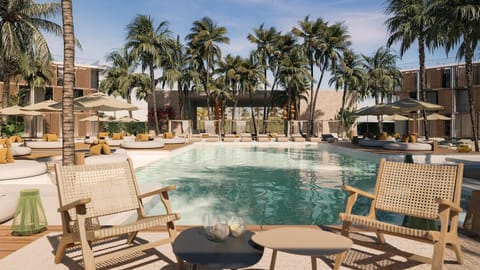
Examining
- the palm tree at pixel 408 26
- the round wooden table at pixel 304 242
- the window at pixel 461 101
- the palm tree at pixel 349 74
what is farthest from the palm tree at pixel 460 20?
the window at pixel 461 101

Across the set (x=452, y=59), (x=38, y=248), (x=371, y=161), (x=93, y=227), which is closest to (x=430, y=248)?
(x=93, y=227)

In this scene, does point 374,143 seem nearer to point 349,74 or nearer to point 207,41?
point 349,74

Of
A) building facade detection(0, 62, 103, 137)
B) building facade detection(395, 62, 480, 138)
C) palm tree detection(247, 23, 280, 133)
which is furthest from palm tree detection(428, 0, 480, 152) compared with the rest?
building facade detection(0, 62, 103, 137)

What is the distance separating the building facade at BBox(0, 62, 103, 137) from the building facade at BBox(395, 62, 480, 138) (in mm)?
36412

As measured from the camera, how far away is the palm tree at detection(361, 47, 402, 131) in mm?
35594

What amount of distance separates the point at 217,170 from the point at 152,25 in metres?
20.1

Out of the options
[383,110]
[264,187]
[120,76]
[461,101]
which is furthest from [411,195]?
[461,101]

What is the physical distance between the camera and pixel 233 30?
33.4 metres

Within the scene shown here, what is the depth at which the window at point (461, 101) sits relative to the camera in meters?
35.5

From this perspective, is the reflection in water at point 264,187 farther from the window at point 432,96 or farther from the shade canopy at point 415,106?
the window at point 432,96

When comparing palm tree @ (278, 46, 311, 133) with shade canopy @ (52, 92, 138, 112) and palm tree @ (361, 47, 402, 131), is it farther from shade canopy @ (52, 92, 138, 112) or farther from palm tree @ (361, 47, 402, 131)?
shade canopy @ (52, 92, 138, 112)

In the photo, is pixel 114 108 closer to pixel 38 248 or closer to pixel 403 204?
pixel 38 248

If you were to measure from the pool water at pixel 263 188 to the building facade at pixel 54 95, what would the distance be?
88.1 feet

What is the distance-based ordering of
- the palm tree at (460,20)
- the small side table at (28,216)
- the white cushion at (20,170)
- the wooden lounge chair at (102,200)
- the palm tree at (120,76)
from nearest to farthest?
the wooden lounge chair at (102,200) < the small side table at (28,216) < the white cushion at (20,170) < the palm tree at (460,20) < the palm tree at (120,76)
